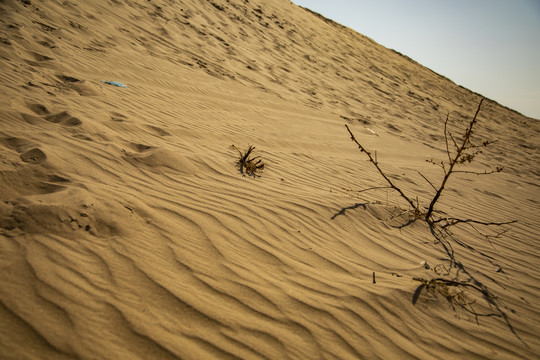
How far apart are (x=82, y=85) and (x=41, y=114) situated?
1.27m

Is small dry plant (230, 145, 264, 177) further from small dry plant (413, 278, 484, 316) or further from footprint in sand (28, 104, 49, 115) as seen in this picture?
footprint in sand (28, 104, 49, 115)

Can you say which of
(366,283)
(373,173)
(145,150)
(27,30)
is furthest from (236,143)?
(27,30)

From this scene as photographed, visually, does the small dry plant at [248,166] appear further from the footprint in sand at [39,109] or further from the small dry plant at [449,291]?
the footprint in sand at [39,109]

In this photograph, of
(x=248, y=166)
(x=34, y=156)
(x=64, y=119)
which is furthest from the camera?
(x=248, y=166)

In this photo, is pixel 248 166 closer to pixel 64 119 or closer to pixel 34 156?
pixel 34 156

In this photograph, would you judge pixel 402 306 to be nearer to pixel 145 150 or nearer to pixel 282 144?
pixel 145 150

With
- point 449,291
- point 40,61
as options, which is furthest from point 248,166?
point 40,61

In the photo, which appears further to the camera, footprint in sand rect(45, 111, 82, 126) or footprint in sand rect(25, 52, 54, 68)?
footprint in sand rect(25, 52, 54, 68)

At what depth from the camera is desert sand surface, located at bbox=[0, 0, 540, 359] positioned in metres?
1.48

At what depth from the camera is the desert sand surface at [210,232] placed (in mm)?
1479

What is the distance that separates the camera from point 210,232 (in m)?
2.21

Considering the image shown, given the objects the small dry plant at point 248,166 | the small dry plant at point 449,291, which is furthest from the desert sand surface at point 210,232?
the small dry plant at point 248,166

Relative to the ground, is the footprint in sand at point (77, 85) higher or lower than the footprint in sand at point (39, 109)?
higher

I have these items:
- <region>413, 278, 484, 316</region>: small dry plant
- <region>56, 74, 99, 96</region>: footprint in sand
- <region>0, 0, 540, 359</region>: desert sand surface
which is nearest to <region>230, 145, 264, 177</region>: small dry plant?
<region>0, 0, 540, 359</region>: desert sand surface
